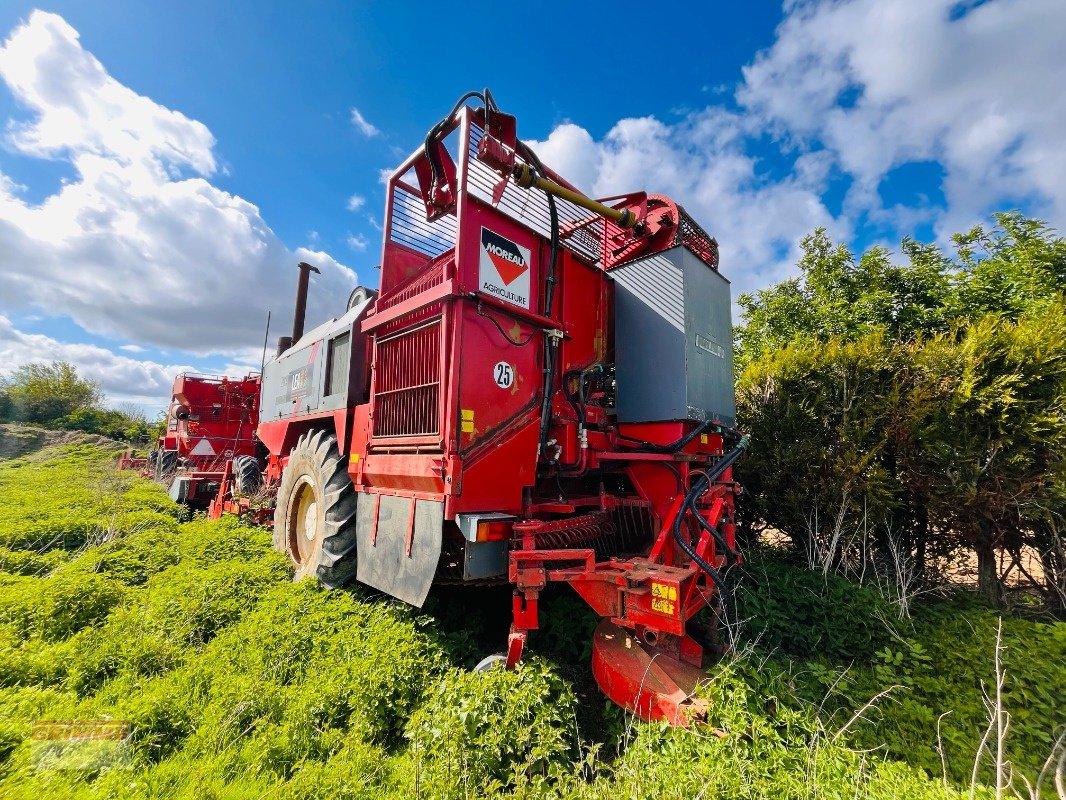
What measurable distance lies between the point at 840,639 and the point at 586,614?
2253mm

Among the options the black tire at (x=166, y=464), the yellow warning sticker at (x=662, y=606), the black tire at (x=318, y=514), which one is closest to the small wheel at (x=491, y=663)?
the yellow warning sticker at (x=662, y=606)

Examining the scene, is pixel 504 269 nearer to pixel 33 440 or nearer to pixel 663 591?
pixel 663 591

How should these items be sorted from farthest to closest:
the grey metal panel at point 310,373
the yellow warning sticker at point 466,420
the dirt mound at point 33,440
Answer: the dirt mound at point 33,440
the grey metal panel at point 310,373
the yellow warning sticker at point 466,420

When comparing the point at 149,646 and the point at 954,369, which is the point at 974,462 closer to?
the point at 954,369

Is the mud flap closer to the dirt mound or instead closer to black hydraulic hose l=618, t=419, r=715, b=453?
black hydraulic hose l=618, t=419, r=715, b=453

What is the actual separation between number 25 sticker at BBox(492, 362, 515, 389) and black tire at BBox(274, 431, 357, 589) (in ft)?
7.05

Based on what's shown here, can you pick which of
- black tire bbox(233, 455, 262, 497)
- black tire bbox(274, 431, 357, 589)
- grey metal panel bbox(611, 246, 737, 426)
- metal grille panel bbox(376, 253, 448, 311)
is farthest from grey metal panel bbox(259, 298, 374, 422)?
grey metal panel bbox(611, 246, 737, 426)

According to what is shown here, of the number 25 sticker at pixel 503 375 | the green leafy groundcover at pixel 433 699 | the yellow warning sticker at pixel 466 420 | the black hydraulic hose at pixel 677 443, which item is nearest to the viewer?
the green leafy groundcover at pixel 433 699

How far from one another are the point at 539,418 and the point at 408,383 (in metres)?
1.16

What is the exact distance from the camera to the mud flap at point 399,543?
3.44 metres

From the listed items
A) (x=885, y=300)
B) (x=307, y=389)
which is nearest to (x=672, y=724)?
(x=307, y=389)

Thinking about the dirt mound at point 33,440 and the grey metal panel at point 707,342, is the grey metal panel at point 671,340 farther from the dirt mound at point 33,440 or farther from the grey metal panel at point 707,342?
the dirt mound at point 33,440

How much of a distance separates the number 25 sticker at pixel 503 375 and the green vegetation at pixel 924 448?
389 cm

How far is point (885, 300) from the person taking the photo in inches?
314
